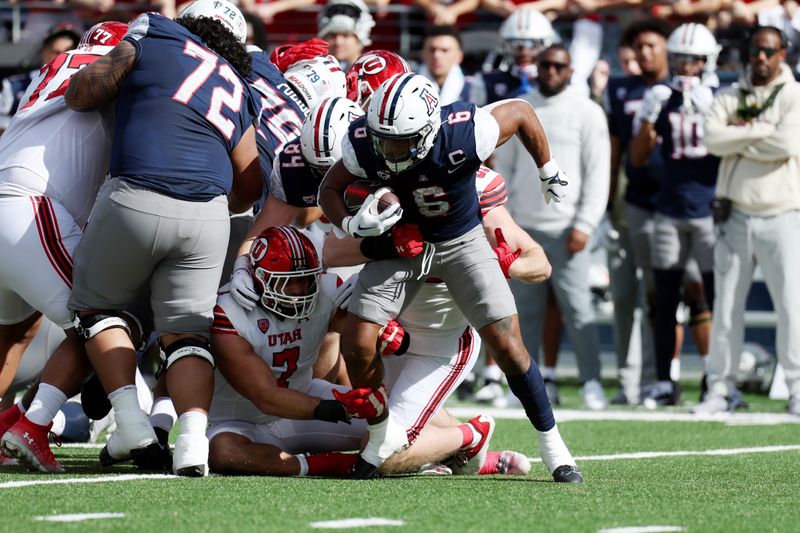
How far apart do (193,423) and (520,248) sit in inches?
56.3

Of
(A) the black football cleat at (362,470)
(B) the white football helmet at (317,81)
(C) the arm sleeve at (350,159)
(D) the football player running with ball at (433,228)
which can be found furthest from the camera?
(B) the white football helmet at (317,81)

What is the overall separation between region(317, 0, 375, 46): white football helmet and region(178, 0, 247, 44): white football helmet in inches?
108

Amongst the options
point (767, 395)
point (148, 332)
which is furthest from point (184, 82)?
point (767, 395)

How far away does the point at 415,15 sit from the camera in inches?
436

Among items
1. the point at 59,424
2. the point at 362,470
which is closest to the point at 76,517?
the point at 362,470

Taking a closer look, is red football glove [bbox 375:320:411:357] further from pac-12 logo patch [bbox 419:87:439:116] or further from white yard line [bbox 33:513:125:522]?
white yard line [bbox 33:513:125:522]

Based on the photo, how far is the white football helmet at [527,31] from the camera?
8.70 metres

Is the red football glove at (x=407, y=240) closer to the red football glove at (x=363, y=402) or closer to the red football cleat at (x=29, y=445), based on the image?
the red football glove at (x=363, y=402)

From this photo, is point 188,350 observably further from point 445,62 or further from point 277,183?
point 445,62

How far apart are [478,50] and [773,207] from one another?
3.39 meters

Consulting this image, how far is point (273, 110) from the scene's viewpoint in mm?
5609

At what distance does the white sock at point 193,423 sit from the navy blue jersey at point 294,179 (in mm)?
1064

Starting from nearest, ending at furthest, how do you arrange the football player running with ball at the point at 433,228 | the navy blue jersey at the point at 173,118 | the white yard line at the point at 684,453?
the football player running with ball at the point at 433,228 < the navy blue jersey at the point at 173,118 < the white yard line at the point at 684,453

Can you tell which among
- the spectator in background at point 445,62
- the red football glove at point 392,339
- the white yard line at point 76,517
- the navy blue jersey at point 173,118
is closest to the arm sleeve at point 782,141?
the spectator in background at point 445,62
